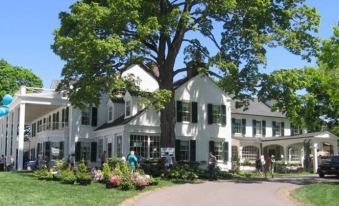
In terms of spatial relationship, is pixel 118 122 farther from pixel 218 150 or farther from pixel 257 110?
pixel 257 110

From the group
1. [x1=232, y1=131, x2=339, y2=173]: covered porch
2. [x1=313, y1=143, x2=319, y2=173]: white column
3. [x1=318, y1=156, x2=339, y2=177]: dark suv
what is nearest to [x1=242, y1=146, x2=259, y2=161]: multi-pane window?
[x1=232, y1=131, x2=339, y2=173]: covered porch

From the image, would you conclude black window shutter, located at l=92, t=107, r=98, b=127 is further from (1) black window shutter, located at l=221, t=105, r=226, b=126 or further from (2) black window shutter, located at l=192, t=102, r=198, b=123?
(1) black window shutter, located at l=221, t=105, r=226, b=126

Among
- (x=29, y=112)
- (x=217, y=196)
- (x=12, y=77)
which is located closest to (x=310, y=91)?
(x=217, y=196)

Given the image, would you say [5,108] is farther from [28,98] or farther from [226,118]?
[226,118]

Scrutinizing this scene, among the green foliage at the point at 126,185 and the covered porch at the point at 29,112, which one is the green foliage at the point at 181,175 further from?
the covered porch at the point at 29,112

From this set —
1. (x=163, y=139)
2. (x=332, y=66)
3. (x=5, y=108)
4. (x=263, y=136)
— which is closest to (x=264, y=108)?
(x=263, y=136)

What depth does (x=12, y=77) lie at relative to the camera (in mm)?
64688

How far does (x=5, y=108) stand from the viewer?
20.5 m

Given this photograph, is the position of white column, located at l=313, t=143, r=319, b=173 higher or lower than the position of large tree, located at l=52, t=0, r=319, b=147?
lower

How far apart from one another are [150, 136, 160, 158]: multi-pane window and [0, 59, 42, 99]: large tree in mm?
31717

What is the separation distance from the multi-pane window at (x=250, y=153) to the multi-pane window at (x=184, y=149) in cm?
1493

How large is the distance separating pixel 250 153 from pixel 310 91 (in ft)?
62.5

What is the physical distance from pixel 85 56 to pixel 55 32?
15.5ft

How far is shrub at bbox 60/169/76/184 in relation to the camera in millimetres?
23500
